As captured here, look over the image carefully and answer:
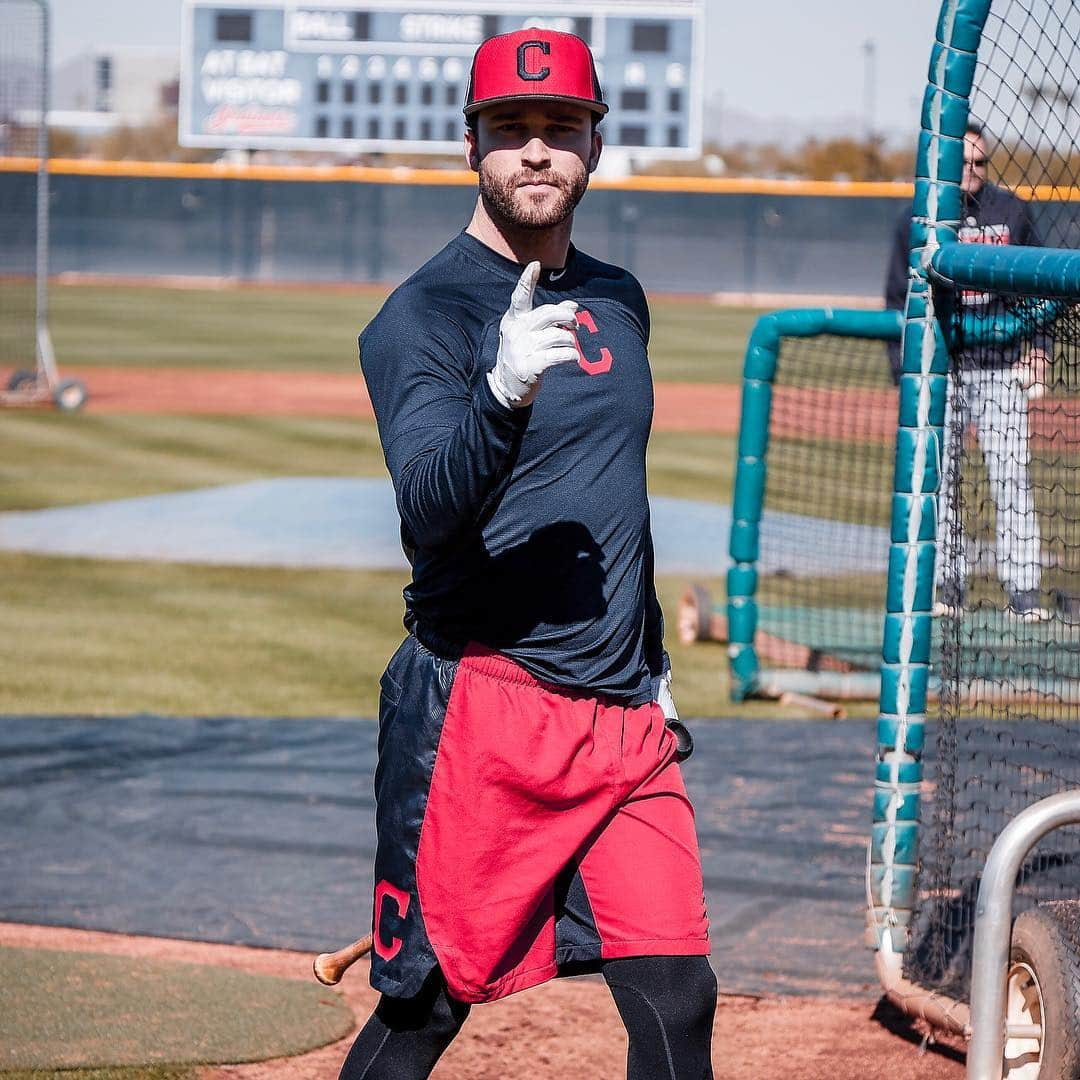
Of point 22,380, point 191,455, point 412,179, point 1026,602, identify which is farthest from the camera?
point 412,179

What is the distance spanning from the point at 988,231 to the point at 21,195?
24.6 meters

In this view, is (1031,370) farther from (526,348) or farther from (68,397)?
(68,397)

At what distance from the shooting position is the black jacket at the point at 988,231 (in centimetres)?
385

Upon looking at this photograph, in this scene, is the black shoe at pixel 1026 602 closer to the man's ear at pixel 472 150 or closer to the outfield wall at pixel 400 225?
the man's ear at pixel 472 150

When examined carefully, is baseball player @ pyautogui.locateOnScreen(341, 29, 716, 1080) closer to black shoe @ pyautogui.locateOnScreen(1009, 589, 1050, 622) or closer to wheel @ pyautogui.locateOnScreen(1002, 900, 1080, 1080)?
wheel @ pyautogui.locateOnScreen(1002, 900, 1080, 1080)

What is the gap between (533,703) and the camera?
263cm

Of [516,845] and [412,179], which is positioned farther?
[412,179]

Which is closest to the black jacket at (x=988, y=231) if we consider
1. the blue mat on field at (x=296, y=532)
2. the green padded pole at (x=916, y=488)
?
the green padded pole at (x=916, y=488)

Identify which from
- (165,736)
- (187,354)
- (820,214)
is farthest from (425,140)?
(165,736)

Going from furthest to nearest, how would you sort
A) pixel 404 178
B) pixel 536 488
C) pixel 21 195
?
pixel 404 178 < pixel 21 195 < pixel 536 488

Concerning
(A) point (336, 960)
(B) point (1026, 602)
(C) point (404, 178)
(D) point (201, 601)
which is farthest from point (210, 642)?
(C) point (404, 178)

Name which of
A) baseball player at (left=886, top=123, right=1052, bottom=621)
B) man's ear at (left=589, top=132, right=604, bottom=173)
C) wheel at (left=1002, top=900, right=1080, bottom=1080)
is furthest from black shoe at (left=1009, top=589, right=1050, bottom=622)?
man's ear at (left=589, top=132, right=604, bottom=173)

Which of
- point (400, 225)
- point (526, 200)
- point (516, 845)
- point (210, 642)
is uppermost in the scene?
point (400, 225)

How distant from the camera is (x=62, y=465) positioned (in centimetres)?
1301
